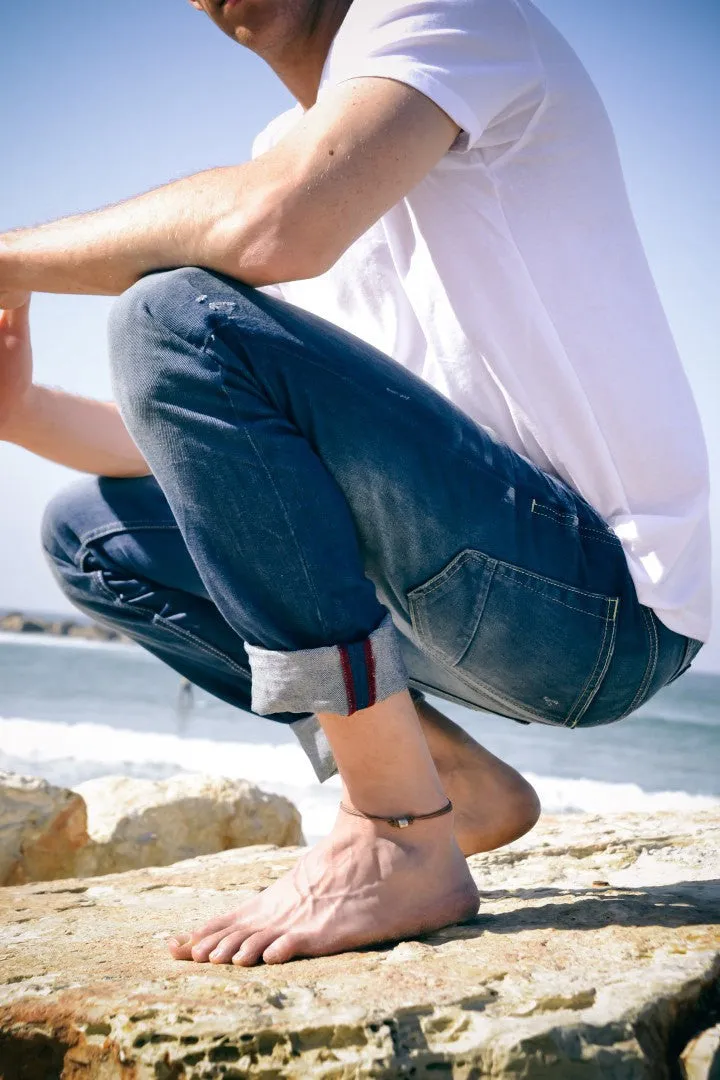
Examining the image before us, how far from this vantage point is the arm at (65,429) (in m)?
2.02

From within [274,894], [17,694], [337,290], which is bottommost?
[17,694]

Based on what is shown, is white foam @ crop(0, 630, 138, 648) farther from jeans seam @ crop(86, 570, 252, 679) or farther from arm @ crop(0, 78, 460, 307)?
arm @ crop(0, 78, 460, 307)

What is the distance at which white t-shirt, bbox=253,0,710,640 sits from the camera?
57.6 inches

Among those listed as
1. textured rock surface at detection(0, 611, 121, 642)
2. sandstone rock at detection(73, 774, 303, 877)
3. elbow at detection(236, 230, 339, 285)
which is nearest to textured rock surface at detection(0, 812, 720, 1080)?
elbow at detection(236, 230, 339, 285)

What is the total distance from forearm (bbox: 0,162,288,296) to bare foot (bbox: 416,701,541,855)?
0.89 metres

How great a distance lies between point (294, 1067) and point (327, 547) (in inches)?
24.6

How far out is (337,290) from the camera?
69.6 inches

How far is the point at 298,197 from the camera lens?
128 cm

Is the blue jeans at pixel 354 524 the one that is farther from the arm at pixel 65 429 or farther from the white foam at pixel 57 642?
the white foam at pixel 57 642

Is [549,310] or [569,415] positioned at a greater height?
[549,310]

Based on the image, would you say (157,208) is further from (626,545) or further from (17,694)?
(17,694)

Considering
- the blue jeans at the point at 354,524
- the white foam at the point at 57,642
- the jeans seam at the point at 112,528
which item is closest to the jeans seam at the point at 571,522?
the blue jeans at the point at 354,524

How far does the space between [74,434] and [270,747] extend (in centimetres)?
1243

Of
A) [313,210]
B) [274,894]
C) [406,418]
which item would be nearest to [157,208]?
[313,210]
